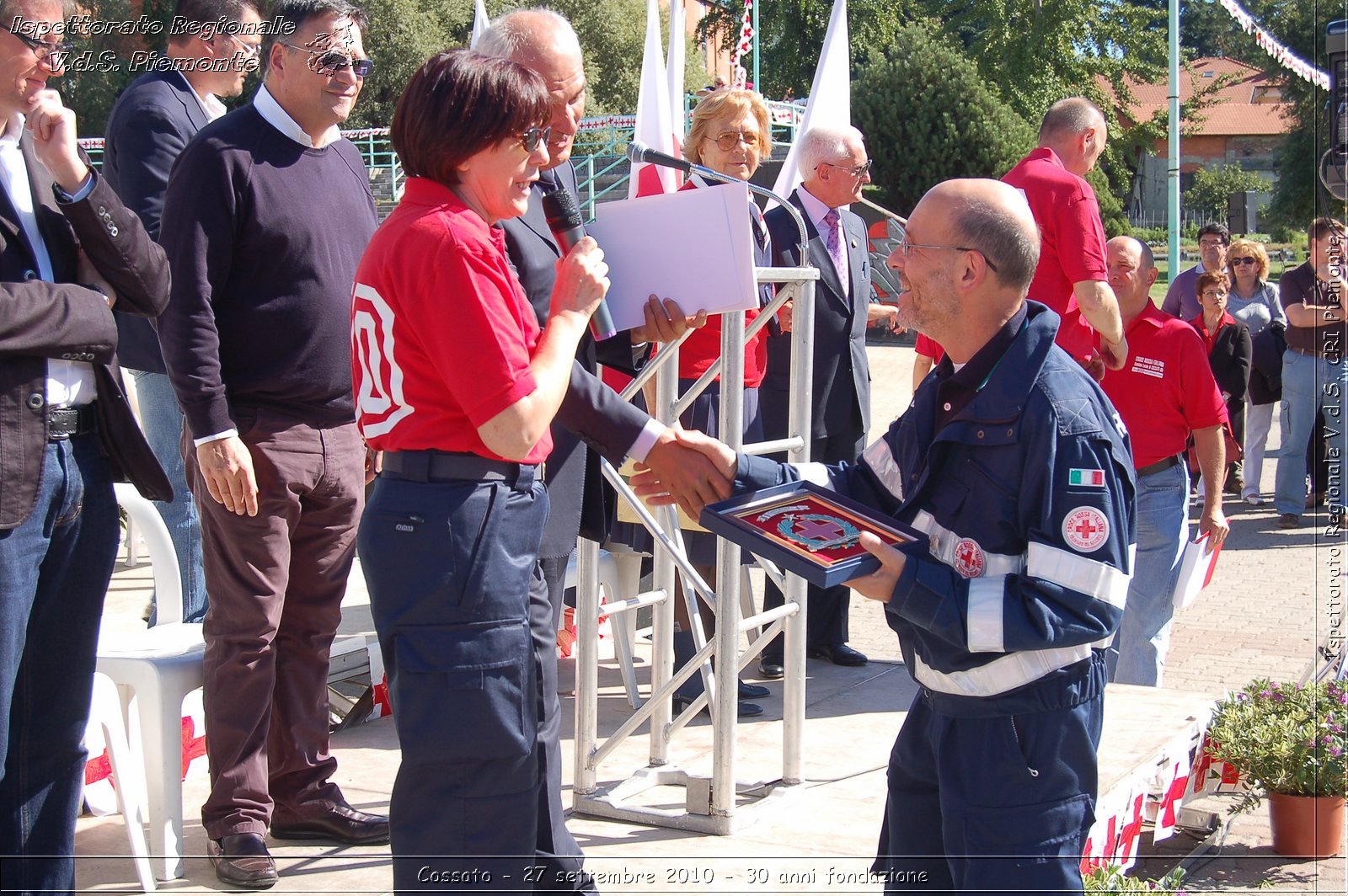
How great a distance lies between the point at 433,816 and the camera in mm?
2605

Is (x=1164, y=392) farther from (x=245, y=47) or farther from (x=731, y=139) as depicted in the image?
(x=245, y=47)

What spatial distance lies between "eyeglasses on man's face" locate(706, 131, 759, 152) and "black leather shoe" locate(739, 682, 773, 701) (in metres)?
2.35

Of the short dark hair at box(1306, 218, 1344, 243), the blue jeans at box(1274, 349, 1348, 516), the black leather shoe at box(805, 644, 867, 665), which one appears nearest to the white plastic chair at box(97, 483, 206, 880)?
the black leather shoe at box(805, 644, 867, 665)

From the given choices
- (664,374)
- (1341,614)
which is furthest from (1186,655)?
(664,374)

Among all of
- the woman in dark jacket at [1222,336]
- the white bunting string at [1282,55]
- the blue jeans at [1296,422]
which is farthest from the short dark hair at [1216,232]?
the white bunting string at [1282,55]

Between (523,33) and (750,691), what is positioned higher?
(523,33)

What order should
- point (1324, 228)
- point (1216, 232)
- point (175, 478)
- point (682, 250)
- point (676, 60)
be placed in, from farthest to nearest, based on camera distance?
point (1216, 232) < point (676, 60) < point (1324, 228) < point (175, 478) < point (682, 250)

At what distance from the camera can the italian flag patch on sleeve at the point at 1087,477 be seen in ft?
7.86

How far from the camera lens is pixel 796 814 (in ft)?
13.9

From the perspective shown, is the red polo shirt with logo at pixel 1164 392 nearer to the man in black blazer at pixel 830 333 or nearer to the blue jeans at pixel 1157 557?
the blue jeans at pixel 1157 557

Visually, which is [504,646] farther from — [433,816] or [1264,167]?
[1264,167]

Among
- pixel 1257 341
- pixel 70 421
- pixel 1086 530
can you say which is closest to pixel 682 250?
pixel 1086 530

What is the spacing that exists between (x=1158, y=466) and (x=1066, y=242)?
1.02 m

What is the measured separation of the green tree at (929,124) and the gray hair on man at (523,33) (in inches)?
1041
